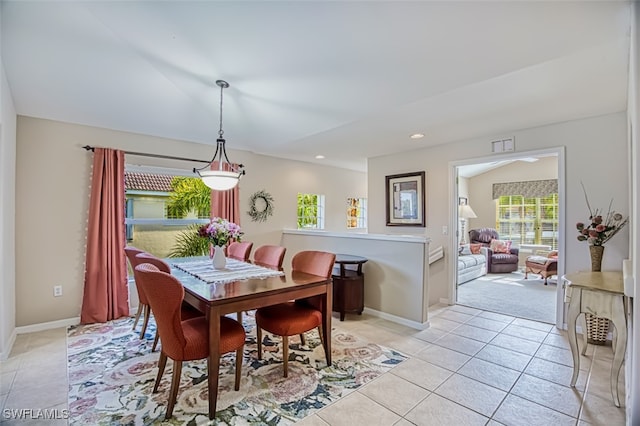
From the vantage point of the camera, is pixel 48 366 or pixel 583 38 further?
pixel 48 366

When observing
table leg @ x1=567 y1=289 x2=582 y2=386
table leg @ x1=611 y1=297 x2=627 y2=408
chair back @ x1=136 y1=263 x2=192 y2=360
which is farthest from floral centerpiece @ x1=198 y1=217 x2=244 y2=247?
table leg @ x1=611 y1=297 x2=627 y2=408

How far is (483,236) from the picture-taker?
773 cm

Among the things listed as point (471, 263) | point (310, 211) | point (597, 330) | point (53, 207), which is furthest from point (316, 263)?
point (471, 263)

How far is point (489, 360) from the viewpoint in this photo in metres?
2.66

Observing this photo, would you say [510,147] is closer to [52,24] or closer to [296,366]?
[296,366]

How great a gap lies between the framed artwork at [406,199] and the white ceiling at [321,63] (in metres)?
1.05

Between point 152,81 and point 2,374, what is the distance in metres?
2.87

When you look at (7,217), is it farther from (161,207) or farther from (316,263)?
(316,263)

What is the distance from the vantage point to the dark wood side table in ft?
12.1

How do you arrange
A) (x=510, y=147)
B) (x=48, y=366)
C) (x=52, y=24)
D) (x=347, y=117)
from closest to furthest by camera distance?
(x=52, y=24)
(x=48, y=366)
(x=347, y=117)
(x=510, y=147)

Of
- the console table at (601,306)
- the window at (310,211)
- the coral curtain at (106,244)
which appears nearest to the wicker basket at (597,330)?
the console table at (601,306)

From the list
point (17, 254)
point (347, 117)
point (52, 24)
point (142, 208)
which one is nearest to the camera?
point (52, 24)

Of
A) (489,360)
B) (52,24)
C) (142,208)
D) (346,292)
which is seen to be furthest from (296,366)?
(52,24)

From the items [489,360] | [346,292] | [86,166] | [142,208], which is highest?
[86,166]
